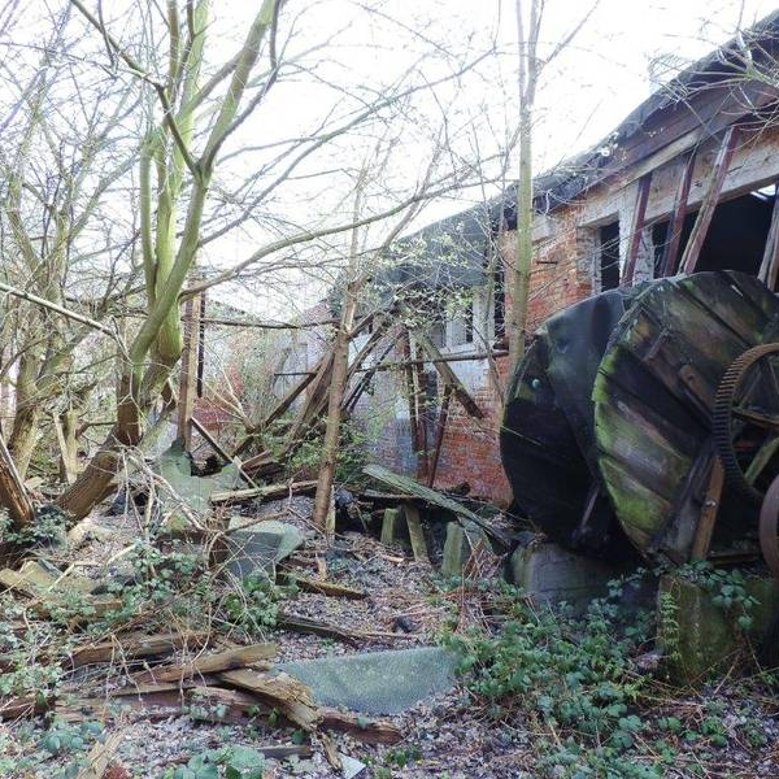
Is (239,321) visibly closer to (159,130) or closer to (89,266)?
(89,266)

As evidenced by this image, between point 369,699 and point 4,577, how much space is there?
9.78 feet

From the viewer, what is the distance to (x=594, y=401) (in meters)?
4.45

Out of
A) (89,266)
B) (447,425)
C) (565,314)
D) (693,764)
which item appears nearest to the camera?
(693,764)

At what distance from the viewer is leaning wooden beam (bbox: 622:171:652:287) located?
660cm

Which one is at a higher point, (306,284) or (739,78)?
(739,78)

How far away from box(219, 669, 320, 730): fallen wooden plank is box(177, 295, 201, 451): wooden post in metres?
4.36

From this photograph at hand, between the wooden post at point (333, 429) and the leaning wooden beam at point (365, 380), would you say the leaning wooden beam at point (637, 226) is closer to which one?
the wooden post at point (333, 429)

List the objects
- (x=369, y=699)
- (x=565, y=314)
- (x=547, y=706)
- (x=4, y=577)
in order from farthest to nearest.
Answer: (x=565, y=314) → (x=4, y=577) → (x=369, y=699) → (x=547, y=706)

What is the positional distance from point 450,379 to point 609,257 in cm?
235

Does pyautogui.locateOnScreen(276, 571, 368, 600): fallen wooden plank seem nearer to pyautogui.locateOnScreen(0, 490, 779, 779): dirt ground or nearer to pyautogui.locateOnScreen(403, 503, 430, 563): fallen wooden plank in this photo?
pyautogui.locateOnScreen(0, 490, 779, 779): dirt ground

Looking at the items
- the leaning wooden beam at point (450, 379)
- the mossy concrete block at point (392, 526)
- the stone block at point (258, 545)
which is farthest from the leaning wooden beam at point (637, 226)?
the stone block at point (258, 545)

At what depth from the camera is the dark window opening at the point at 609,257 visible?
295 inches

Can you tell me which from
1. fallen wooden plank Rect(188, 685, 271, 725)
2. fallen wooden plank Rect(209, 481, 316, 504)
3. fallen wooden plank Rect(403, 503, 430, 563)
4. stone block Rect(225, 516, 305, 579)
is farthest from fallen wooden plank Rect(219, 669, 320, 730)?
fallen wooden plank Rect(209, 481, 316, 504)

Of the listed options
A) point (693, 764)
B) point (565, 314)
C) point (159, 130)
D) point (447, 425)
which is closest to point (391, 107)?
point (159, 130)
